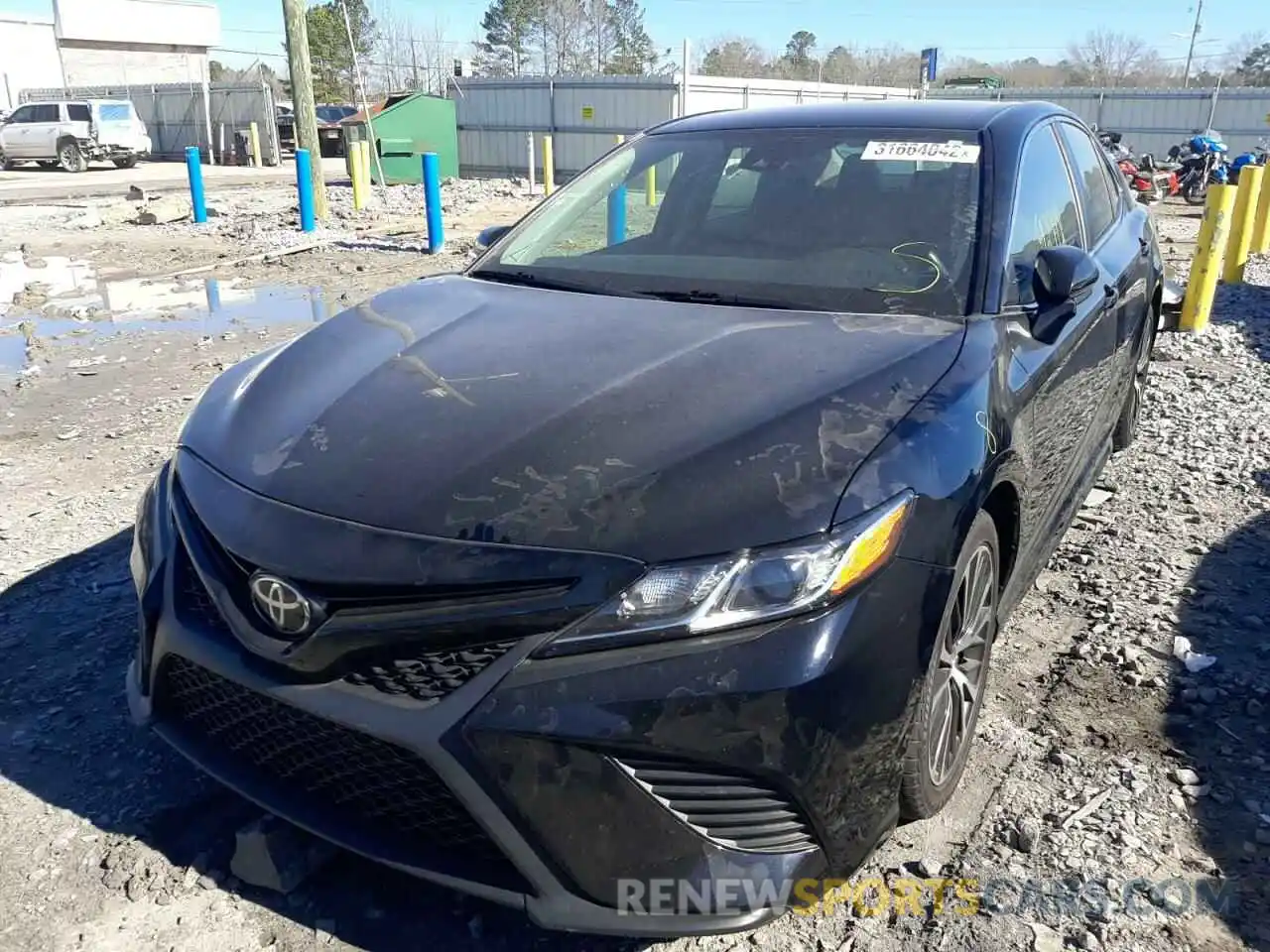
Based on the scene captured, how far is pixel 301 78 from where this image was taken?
14.9 m

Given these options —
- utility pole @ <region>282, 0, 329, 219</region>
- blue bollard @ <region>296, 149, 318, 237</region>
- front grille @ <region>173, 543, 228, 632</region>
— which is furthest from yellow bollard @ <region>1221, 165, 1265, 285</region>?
utility pole @ <region>282, 0, 329, 219</region>

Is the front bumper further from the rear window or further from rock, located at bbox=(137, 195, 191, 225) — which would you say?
the rear window

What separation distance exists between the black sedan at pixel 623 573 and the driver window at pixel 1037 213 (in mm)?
33

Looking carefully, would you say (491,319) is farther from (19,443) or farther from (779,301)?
(19,443)

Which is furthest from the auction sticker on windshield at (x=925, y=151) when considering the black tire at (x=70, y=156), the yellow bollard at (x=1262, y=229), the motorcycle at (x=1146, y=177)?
the black tire at (x=70, y=156)

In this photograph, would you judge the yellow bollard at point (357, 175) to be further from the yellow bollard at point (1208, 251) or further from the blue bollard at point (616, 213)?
the blue bollard at point (616, 213)

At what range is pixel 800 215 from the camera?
10.3 ft

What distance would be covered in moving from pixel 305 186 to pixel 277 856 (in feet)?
43.5

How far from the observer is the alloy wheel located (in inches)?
88.5

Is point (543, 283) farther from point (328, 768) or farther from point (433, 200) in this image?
point (433, 200)

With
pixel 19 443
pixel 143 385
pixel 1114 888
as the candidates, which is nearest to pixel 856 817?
pixel 1114 888

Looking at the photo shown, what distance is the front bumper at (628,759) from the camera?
68.7 inches

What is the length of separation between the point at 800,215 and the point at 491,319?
3.38 ft

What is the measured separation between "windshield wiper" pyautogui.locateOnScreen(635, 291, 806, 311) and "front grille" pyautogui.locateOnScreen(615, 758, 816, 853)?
141 centimetres
